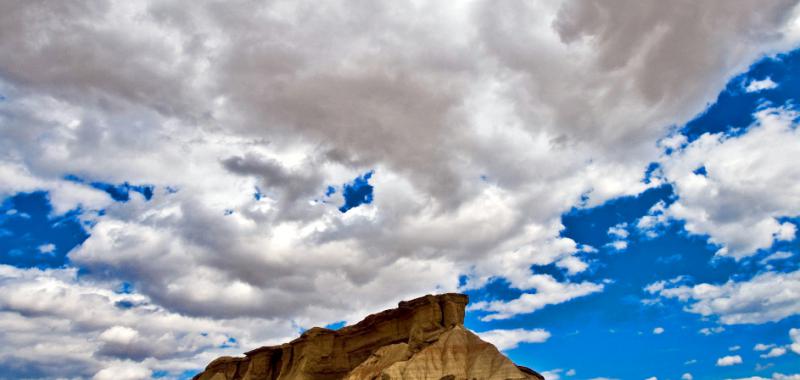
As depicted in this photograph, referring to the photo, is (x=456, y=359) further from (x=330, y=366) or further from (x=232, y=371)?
(x=232, y=371)

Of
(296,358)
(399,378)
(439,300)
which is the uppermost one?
(439,300)

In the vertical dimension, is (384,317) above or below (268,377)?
above

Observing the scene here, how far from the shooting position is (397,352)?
96250 millimetres

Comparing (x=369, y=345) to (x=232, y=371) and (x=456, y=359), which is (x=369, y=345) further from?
(x=232, y=371)

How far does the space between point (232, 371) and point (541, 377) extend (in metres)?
66.7

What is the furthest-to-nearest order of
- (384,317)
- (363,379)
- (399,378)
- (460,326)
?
(384,317) < (460,326) < (363,379) < (399,378)

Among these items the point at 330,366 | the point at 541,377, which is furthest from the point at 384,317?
the point at 541,377

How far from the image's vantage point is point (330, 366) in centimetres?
11025

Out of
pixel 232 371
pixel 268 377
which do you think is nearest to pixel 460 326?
pixel 268 377

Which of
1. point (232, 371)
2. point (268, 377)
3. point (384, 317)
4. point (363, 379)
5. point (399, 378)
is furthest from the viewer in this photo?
point (232, 371)

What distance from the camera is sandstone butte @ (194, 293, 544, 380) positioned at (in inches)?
3440

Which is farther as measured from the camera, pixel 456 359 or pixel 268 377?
pixel 268 377

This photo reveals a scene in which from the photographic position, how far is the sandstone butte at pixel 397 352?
87.4 metres

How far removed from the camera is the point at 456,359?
89688 millimetres
